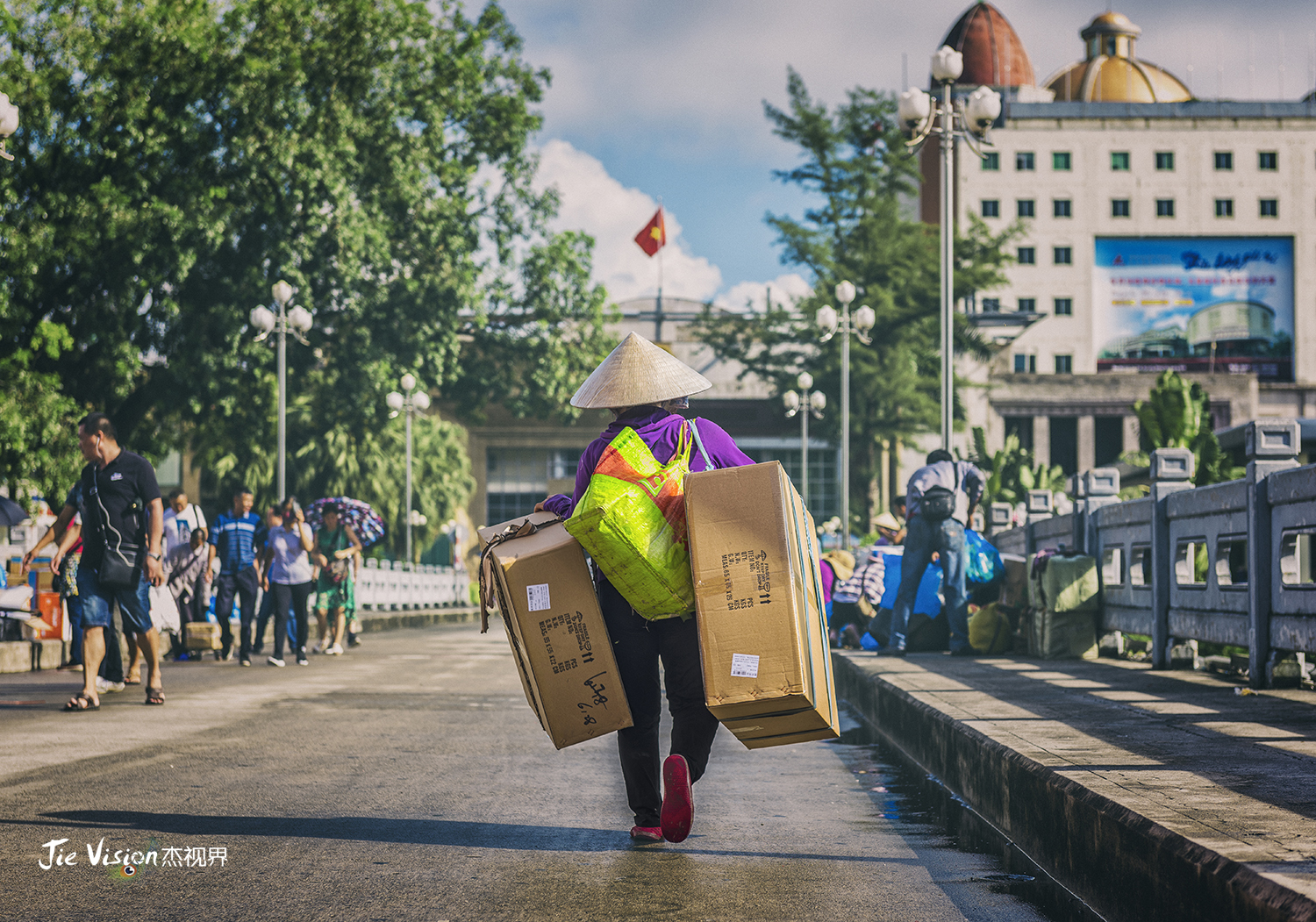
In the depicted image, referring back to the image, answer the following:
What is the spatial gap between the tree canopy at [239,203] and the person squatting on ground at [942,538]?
17884mm

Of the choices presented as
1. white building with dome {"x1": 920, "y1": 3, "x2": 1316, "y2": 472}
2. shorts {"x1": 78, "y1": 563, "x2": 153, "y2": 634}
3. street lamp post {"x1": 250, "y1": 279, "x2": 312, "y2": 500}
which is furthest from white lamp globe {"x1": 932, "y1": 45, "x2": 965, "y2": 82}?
white building with dome {"x1": 920, "y1": 3, "x2": 1316, "y2": 472}

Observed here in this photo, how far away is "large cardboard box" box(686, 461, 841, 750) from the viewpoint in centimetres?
494

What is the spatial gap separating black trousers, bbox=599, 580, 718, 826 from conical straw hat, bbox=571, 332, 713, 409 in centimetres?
70

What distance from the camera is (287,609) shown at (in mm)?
15227

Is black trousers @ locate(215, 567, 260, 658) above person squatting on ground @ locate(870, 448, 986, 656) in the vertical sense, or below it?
below

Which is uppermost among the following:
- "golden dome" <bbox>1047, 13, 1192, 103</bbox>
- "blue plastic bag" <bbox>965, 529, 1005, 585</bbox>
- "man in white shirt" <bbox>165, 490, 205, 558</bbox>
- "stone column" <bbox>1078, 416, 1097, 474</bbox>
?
"golden dome" <bbox>1047, 13, 1192, 103</bbox>

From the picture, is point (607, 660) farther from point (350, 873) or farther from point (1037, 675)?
point (1037, 675)

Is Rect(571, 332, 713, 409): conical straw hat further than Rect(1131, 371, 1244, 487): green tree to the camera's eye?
No

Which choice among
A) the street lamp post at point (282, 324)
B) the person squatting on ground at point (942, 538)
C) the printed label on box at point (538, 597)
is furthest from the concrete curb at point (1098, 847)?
the street lamp post at point (282, 324)

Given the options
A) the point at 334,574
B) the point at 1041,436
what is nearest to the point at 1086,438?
the point at 1041,436

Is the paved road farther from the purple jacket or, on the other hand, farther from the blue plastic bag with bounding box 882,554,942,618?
the blue plastic bag with bounding box 882,554,942,618

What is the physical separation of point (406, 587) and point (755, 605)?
30261 millimetres

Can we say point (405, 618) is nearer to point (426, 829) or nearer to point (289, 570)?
point (289, 570)

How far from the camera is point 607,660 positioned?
529 cm
